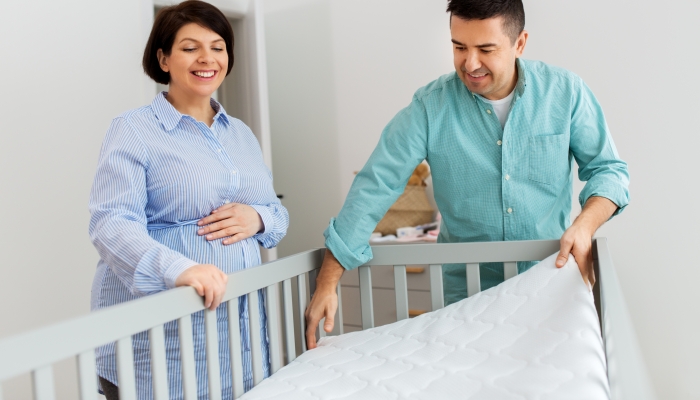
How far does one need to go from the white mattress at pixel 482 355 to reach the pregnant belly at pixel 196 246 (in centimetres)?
23

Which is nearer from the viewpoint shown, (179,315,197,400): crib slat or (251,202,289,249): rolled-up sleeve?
(179,315,197,400): crib slat

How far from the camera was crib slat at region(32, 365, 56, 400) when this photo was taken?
2.38 ft

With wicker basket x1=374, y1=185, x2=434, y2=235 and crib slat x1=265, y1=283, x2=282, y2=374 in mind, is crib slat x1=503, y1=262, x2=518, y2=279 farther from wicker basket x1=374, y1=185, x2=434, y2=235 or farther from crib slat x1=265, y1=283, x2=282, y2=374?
wicker basket x1=374, y1=185, x2=434, y2=235

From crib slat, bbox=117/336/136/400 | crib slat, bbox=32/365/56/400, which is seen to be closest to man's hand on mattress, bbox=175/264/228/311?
crib slat, bbox=117/336/136/400

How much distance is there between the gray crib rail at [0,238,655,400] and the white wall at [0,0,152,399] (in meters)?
1.03

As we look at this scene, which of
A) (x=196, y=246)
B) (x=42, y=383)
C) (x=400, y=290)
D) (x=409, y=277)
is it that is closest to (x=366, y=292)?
(x=400, y=290)

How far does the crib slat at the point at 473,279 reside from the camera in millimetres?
1347

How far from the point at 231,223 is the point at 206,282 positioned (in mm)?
227

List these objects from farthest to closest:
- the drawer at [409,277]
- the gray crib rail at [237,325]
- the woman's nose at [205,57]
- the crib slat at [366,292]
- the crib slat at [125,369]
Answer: the drawer at [409,277] < the crib slat at [366,292] < the woman's nose at [205,57] < the crib slat at [125,369] < the gray crib rail at [237,325]

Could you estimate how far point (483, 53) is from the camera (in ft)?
4.16

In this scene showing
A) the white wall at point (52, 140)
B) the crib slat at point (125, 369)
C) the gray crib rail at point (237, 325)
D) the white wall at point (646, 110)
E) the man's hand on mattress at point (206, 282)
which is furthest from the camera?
the white wall at point (646, 110)

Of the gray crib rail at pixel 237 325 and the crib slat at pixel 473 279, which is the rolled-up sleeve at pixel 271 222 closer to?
the gray crib rail at pixel 237 325

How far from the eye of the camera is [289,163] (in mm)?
3350

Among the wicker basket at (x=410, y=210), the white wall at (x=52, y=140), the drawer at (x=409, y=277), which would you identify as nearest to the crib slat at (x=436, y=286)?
the drawer at (x=409, y=277)
